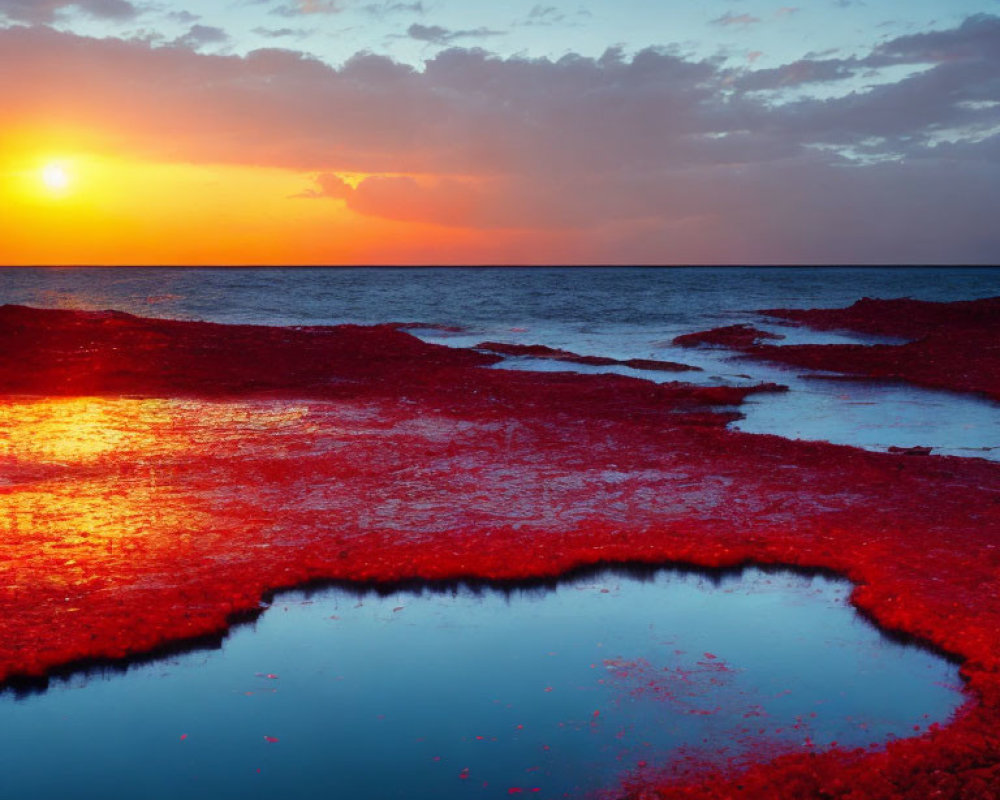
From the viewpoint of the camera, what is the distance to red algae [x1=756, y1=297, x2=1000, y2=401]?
3738 centimetres

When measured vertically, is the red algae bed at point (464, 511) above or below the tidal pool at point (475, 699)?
above

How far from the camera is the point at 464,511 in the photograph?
16453 mm

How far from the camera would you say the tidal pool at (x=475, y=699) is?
27.8ft

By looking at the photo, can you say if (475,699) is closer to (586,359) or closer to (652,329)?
(586,359)

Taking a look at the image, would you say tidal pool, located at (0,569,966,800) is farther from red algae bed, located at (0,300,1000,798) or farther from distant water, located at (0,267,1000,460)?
distant water, located at (0,267,1000,460)

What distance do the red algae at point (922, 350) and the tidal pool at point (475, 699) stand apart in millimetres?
25909

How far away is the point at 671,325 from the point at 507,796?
7154 cm

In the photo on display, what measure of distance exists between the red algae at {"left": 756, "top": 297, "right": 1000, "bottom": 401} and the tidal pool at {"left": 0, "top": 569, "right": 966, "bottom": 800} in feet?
85.0

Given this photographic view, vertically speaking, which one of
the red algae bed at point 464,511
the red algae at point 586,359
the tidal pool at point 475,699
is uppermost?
the red algae at point 586,359

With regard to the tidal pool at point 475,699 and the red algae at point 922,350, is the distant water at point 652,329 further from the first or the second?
the tidal pool at point 475,699

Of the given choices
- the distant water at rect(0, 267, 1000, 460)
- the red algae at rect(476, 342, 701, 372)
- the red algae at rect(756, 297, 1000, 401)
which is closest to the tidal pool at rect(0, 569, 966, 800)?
the distant water at rect(0, 267, 1000, 460)

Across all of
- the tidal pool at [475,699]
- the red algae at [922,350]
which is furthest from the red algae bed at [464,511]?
the red algae at [922,350]

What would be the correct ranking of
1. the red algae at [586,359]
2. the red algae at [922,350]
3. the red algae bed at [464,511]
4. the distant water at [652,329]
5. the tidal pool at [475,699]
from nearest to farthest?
1. the tidal pool at [475,699]
2. the red algae bed at [464,511]
3. the distant water at [652,329]
4. the red algae at [922,350]
5. the red algae at [586,359]

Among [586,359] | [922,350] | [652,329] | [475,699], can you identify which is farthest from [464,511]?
[652,329]
